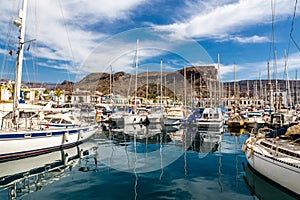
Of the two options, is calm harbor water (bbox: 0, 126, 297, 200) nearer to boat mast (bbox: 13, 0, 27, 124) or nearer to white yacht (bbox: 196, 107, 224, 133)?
boat mast (bbox: 13, 0, 27, 124)

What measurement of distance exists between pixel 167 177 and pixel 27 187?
547 centimetres

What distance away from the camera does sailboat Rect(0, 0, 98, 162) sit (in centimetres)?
1160

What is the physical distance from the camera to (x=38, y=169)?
10312 mm

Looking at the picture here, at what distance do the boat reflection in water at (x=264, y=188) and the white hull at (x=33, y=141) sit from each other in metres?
11.7

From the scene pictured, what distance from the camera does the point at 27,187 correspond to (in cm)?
786

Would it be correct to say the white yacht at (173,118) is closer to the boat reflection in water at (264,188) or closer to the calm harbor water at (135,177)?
the calm harbor water at (135,177)

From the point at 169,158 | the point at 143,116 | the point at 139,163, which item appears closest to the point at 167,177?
the point at 139,163

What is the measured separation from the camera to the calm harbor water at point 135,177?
7156 mm

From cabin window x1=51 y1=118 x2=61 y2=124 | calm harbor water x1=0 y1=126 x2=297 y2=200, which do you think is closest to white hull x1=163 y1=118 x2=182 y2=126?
cabin window x1=51 y1=118 x2=61 y2=124

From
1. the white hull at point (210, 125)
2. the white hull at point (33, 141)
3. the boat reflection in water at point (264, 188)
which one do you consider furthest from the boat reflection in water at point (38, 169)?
the white hull at point (210, 125)

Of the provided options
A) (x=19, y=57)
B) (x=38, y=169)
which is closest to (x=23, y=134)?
(x=38, y=169)

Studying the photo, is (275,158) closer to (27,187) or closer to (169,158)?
(169,158)

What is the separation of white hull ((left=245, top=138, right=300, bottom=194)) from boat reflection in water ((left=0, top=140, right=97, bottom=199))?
24.8ft

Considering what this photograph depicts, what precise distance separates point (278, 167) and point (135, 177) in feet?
17.7
